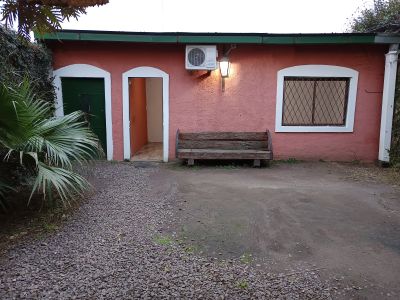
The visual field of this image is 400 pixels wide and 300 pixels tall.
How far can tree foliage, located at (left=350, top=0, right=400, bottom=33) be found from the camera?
23.9 feet

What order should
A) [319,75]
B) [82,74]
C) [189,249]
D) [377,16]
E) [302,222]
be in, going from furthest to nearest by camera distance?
[377,16] → [319,75] → [82,74] → [302,222] → [189,249]

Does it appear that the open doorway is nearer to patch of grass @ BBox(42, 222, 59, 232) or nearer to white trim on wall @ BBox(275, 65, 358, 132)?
white trim on wall @ BBox(275, 65, 358, 132)

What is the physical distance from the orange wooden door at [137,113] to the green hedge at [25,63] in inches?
72.2

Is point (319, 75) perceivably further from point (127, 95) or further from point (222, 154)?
point (127, 95)

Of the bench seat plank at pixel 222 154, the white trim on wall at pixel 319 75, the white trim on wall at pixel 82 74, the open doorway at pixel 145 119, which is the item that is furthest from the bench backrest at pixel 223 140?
the white trim on wall at pixel 82 74

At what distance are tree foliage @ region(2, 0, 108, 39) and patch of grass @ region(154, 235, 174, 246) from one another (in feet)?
7.40

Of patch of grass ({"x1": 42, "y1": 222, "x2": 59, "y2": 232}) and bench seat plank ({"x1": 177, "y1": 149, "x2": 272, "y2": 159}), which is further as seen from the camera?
bench seat plank ({"x1": 177, "y1": 149, "x2": 272, "y2": 159})

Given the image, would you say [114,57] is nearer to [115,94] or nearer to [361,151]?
[115,94]

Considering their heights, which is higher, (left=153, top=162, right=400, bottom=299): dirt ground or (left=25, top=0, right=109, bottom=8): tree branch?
(left=25, top=0, right=109, bottom=8): tree branch

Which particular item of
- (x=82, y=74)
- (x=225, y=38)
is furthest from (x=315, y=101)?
(x=82, y=74)

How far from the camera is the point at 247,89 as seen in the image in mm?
7582

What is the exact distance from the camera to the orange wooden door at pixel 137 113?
8.14 meters

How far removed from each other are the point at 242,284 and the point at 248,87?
18.4ft

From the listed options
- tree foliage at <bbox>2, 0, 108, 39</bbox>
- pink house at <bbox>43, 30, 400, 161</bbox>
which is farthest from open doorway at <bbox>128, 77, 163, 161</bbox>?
tree foliage at <bbox>2, 0, 108, 39</bbox>
